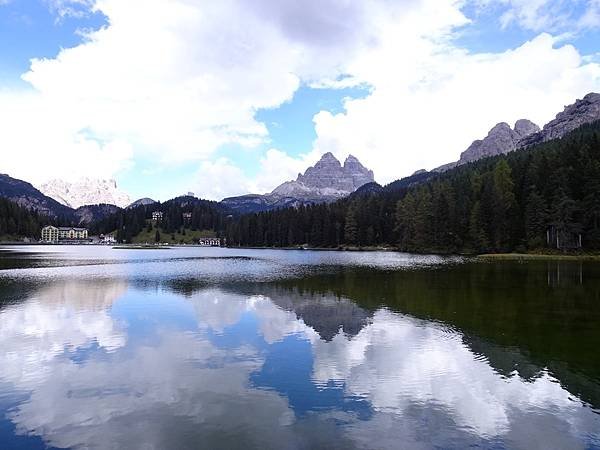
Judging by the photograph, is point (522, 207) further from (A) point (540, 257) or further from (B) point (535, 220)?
(A) point (540, 257)

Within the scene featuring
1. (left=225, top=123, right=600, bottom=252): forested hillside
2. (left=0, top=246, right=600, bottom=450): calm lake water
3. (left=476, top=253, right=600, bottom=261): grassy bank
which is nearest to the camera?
(left=0, top=246, right=600, bottom=450): calm lake water

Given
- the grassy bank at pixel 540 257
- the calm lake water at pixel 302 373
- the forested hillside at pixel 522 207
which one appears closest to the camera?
the calm lake water at pixel 302 373

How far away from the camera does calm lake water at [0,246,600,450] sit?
1485cm

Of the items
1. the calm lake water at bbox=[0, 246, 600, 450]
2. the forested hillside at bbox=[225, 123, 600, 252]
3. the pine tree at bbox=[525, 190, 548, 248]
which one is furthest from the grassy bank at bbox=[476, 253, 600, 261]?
the calm lake water at bbox=[0, 246, 600, 450]

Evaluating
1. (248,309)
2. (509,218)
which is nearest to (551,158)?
(509,218)

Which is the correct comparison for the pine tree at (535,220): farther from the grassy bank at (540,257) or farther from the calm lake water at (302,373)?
the calm lake water at (302,373)

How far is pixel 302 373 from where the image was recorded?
21.3m

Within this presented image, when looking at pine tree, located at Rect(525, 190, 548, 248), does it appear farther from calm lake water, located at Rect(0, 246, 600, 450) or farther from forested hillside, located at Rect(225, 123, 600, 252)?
calm lake water, located at Rect(0, 246, 600, 450)

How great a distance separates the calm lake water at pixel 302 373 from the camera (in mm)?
14852

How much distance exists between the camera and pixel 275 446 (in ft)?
45.4

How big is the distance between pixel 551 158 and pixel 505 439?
131 meters

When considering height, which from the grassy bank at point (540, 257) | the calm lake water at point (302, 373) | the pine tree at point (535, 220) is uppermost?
the pine tree at point (535, 220)

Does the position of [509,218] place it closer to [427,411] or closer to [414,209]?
[414,209]

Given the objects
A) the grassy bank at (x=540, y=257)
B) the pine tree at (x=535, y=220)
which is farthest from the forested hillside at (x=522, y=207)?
the grassy bank at (x=540, y=257)
